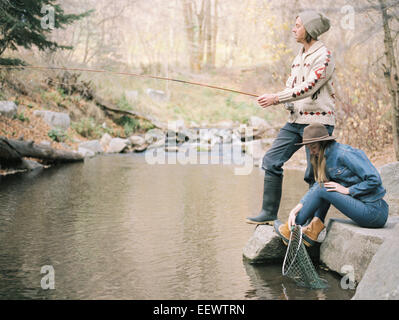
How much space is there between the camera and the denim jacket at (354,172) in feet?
13.6

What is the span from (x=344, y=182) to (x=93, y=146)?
12.6m

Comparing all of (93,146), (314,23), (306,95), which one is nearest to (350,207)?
(306,95)

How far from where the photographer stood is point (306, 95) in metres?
4.54

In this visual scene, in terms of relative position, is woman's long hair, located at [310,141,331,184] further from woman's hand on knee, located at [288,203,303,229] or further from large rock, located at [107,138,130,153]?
large rock, located at [107,138,130,153]

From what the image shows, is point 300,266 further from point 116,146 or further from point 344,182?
point 116,146

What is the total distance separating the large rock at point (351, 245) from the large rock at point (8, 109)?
1114 centimetres

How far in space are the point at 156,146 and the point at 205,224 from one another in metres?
11.9

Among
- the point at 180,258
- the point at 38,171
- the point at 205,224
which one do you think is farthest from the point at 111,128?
the point at 180,258

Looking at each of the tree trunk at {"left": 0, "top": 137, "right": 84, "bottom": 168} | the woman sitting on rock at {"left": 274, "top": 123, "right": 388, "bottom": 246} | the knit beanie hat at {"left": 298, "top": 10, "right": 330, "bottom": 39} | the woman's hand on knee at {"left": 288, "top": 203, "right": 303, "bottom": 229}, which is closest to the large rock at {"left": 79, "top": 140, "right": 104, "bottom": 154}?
the tree trunk at {"left": 0, "top": 137, "right": 84, "bottom": 168}

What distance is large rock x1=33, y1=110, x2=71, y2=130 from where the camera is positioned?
16.0 meters

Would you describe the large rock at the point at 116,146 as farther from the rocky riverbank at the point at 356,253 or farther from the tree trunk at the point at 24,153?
the rocky riverbank at the point at 356,253

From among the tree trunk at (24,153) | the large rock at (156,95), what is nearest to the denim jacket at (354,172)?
the tree trunk at (24,153)
